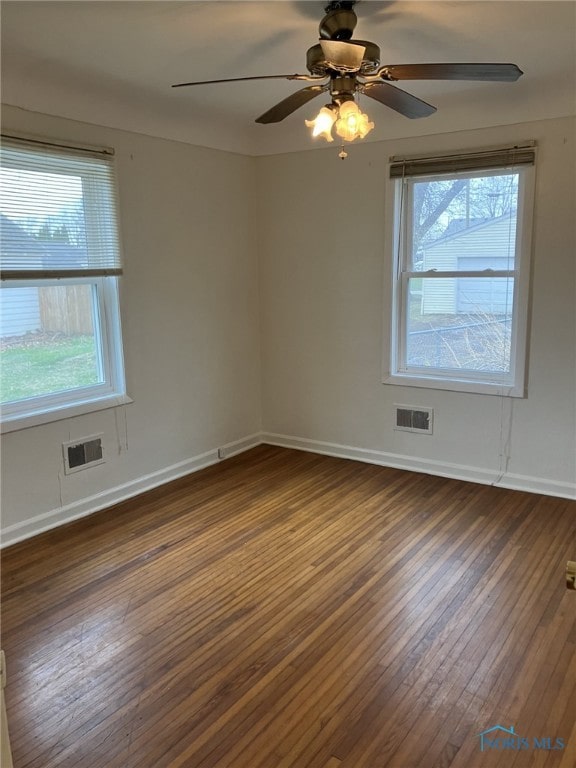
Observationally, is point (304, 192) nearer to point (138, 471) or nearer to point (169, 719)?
point (138, 471)

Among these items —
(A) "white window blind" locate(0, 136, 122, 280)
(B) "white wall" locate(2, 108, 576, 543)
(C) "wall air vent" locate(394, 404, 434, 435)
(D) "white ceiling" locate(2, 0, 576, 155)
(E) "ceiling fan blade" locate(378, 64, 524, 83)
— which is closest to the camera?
(E) "ceiling fan blade" locate(378, 64, 524, 83)

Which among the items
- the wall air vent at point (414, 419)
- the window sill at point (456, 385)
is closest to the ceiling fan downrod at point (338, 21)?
the window sill at point (456, 385)

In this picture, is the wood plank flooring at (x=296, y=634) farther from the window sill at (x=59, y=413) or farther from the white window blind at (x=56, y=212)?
the white window blind at (x=56, y=212)

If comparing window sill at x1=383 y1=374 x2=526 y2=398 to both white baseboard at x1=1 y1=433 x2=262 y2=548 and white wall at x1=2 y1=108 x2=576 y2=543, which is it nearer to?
white wall at x1=2 y1=108 x2=576 y2=543

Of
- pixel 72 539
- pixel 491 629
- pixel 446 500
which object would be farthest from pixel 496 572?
pixel 72 539

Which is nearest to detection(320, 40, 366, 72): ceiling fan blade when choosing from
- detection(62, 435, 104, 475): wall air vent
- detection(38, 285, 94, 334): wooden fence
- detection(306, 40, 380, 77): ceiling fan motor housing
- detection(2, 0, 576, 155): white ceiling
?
detection(306, 40, 380, 77): ceiling fan motor housing

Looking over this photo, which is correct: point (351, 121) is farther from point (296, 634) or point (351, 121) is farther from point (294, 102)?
point (296, 634)

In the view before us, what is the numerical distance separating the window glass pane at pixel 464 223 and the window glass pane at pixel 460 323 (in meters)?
0.13

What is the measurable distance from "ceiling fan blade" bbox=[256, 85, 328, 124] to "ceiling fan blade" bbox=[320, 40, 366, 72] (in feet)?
1.01

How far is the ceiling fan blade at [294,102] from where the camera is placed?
2521 millimetres

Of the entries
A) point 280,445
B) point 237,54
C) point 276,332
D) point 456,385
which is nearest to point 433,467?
point 456,385

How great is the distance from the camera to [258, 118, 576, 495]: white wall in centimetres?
372

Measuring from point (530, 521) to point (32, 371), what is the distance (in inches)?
122

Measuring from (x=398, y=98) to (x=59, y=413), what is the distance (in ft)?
8.34
